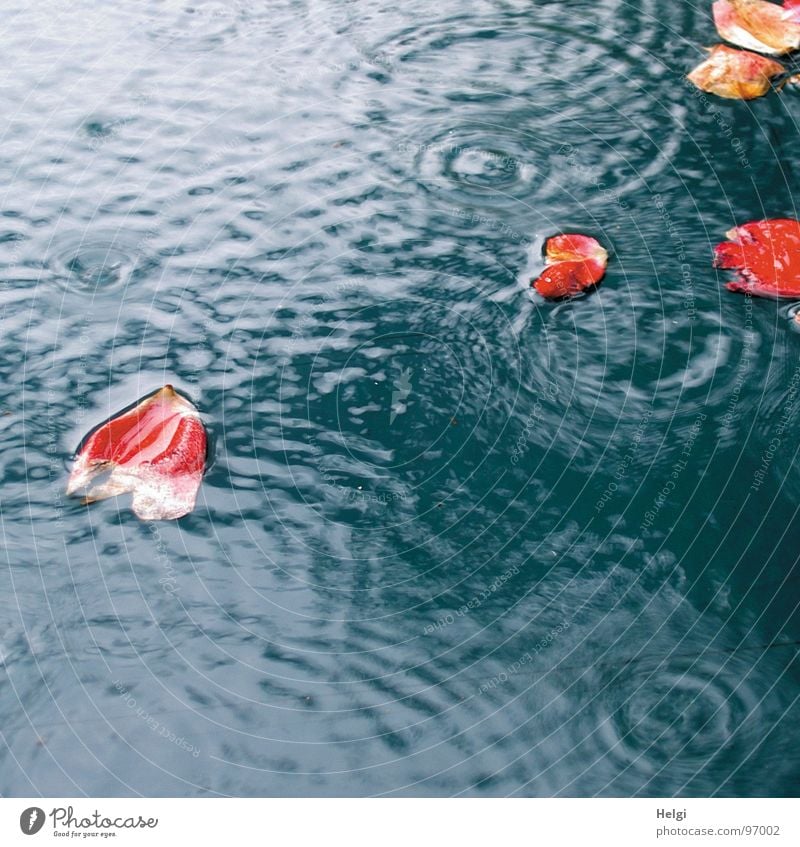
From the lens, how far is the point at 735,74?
4418mm

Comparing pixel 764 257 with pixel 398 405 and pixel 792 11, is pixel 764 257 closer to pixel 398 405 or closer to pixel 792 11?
pixel 398 405

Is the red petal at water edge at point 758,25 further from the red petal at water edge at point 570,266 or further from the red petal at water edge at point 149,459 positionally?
the red petal at water edge at point 149,459

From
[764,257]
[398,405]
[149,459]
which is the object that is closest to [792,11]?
[764,257]

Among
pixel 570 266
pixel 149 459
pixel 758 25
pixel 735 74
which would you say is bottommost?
pixel 149 459

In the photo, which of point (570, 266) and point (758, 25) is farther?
point (758, 25)

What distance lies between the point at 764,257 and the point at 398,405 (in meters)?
1.57

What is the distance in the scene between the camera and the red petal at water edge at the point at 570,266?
3646 mm

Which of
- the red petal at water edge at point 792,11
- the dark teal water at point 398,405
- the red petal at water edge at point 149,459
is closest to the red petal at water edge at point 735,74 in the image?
the dark teal water at point 398,405

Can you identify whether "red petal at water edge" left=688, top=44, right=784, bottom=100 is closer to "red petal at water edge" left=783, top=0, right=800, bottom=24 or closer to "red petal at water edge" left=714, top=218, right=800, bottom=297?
"red petal at water edge" left=783, top=0, right=800, bottom=24

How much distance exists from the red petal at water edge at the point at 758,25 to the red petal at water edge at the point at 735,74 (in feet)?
0.31

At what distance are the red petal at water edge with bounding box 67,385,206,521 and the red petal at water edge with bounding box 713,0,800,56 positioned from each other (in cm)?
320

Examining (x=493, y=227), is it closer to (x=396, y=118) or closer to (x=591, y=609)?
(x=396, y=118)

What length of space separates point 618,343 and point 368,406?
96cm

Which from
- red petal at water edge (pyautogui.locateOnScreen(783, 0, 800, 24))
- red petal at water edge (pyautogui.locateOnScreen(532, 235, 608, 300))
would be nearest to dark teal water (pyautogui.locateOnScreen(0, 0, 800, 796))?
red petal at water edge (pyautogui.locateOnScreen(532, 235, 608, 300))
